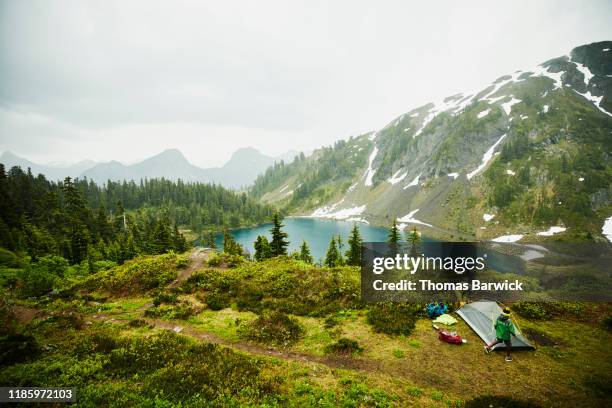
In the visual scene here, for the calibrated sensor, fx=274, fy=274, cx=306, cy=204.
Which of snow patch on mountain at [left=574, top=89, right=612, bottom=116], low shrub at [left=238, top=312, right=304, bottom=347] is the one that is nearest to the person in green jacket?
low shrub at [left=238, top=312, right=304, bottom=347]

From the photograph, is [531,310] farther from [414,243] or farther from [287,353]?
[414,243]

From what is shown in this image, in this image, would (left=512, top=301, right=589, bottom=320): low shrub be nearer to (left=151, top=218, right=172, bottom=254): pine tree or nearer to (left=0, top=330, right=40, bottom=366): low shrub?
(left=0, top=330, right=40, bottom=366): low shrub

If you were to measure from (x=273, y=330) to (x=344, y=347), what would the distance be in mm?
4701

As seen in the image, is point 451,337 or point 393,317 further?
point 393,317

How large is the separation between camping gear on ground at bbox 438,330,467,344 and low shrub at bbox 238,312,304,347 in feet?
26.7

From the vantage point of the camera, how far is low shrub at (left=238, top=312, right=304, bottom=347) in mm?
16531

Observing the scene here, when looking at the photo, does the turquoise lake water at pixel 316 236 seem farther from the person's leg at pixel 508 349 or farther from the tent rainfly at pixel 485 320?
the person's leg at pixel 508 349

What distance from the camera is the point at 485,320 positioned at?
1614 centimetres

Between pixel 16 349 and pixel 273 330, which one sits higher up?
pixel 16 349

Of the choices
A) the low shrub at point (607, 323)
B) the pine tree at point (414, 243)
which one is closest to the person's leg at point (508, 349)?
the low shrub at point (607, 323)

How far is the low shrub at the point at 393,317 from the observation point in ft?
55.0

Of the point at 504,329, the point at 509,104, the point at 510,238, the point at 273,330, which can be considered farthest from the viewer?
the point at 509,104

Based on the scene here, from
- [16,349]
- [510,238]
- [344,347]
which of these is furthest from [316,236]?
[16,349]

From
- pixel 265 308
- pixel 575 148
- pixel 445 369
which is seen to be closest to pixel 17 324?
pixel 265 308
